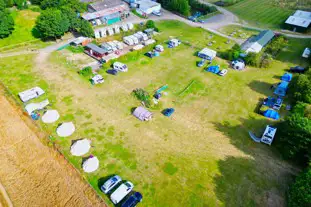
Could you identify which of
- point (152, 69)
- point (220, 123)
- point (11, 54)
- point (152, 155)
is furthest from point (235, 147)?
point (11, 54)

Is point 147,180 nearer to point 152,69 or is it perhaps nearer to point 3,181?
point 3,181

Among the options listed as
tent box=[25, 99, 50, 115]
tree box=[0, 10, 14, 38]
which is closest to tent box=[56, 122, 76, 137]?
tent box=[25, 99, 50, 115]

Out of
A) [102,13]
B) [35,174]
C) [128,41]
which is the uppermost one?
[102,13]

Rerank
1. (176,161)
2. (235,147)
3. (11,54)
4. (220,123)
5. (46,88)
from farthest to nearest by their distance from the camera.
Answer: (11,54) → (46,88) → (220,123) → (235,147) → (176,161)

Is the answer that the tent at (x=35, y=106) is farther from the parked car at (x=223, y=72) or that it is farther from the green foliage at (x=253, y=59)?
the green foliage at (x=253, y=59)

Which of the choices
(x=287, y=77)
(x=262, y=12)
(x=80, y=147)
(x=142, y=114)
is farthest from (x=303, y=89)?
(x=262, y=12)

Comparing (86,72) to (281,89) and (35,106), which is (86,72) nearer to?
(35,106)

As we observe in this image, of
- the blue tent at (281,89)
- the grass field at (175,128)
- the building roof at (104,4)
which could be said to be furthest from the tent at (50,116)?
the building roof at (104,4)
